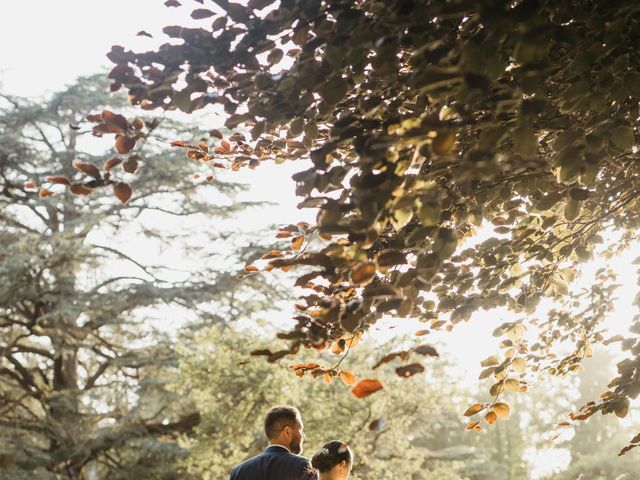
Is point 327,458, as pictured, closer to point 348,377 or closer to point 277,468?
point 277,468

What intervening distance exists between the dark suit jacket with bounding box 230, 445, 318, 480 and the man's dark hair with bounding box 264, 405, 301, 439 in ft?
0.39

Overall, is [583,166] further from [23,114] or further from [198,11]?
[23,114]

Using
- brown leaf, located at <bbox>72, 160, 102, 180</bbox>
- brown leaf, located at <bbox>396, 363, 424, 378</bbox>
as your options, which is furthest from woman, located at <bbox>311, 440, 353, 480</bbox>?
brown leaf, located at <bbox>72, 160, 102, 180</bbox>

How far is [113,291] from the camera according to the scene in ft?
42.8

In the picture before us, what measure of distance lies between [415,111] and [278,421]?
262 centimetres

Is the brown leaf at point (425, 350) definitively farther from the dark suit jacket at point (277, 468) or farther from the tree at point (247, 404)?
the tree at point (247, 404)

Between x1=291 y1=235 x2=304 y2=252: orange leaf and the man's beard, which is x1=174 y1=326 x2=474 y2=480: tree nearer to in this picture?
the man's beard

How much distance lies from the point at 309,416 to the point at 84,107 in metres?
9.30

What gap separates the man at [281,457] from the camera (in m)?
3.64

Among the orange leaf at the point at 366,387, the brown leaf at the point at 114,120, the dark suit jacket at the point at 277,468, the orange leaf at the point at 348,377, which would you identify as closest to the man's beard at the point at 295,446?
the dark suit jacket at the point at 277,468

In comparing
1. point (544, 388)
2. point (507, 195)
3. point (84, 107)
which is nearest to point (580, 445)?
point (544, 388)

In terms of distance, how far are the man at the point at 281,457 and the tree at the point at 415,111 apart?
1763mm

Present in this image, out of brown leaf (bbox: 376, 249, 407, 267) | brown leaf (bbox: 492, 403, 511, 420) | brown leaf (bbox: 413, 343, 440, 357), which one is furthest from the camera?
brown leaf (bbox: 492, 403, 511, 420)

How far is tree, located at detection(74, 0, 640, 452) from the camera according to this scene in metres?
1.23
